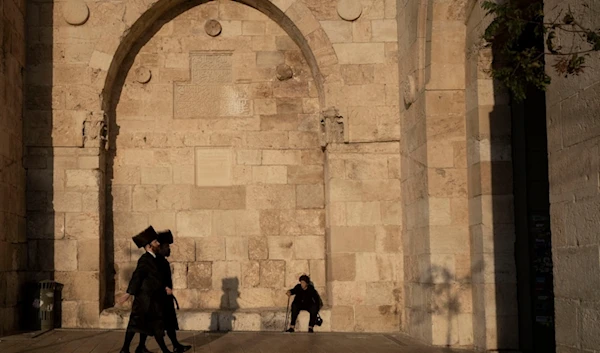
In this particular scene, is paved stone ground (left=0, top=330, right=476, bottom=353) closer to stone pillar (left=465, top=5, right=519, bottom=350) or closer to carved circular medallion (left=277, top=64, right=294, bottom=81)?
stone pillar (left=465, top=5, right=519, bottom=350)

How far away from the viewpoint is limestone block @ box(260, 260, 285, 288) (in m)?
14.7

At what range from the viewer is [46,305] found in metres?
13.5

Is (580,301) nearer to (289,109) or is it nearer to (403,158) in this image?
(403,158)

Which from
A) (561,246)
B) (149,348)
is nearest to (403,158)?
(149,348)

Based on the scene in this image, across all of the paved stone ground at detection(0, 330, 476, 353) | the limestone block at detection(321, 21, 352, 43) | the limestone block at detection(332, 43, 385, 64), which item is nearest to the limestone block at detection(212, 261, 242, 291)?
the paved stone ground at detection(0, 330, 476, 353)

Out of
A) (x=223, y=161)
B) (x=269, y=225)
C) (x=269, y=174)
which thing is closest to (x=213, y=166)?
(x=223, y=161)

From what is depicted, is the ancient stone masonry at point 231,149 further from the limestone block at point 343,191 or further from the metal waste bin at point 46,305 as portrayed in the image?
the metal waste bin at point 46,305

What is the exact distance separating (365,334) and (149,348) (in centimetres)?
353

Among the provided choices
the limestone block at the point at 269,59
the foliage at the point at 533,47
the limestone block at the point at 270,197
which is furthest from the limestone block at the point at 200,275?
the foliage at the point at 533,47

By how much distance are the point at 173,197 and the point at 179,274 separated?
4.14 ft

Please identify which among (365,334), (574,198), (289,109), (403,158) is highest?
(289,109)

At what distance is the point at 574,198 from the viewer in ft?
24.8

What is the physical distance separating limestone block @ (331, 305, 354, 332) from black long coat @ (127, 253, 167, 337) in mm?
3944

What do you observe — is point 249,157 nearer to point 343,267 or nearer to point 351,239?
point 351,239
